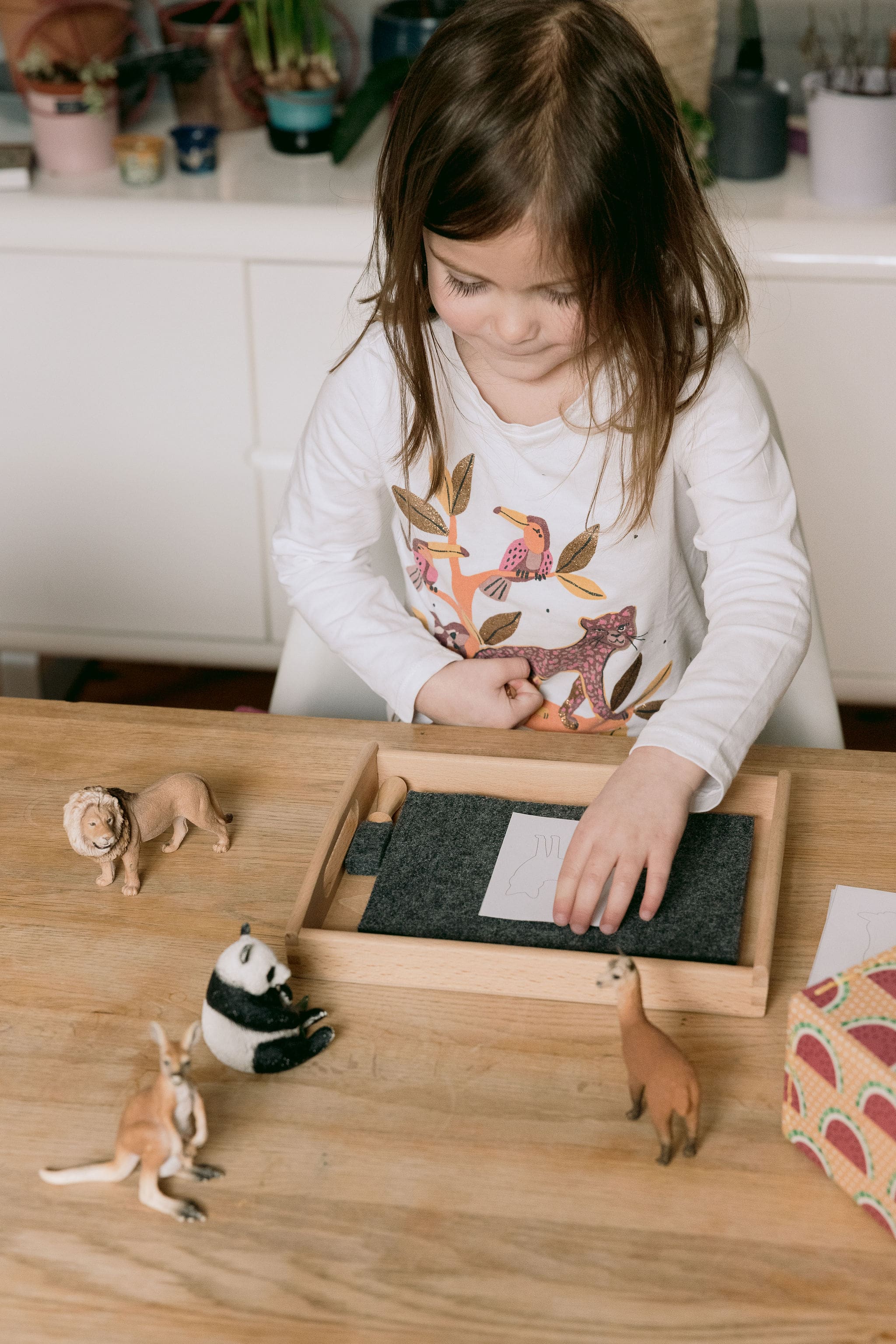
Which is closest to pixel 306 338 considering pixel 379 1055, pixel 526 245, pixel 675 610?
pixel 675 610

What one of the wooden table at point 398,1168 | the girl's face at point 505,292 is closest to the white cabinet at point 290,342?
the girl's face at point 505,292

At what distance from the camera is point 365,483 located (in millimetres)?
1122

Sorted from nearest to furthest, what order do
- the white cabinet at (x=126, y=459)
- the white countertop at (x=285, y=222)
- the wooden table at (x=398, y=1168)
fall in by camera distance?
the wooden table at (x=398, y=1168) → the white countertop at (x=285, y=222) → the white cabinet at (x=126, y=459)

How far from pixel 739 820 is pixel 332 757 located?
0.29m

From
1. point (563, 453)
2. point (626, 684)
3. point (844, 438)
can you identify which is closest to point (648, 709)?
point (626, 684)

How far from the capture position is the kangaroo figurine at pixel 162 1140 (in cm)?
60

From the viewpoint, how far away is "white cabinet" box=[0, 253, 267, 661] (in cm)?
169

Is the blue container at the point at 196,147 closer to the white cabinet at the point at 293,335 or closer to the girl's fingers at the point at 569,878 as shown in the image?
the white cabinet at the point at 293,335

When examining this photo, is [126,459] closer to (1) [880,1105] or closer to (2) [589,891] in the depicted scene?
(2) [589,891]

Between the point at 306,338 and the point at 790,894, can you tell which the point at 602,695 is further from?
the point at 306,338

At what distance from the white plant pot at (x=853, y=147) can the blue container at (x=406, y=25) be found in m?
0.54

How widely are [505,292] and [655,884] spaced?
1.30ft


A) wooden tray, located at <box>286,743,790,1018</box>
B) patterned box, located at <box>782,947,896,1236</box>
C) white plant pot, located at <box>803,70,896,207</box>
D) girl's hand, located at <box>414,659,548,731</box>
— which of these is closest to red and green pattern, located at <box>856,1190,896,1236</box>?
patterned box, located at <box>782,947,896,1236</box>

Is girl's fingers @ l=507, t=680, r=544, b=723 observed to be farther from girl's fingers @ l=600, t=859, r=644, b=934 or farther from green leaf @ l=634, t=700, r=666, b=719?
girl's fingers @ l=600, t=859, r=644, b=934
